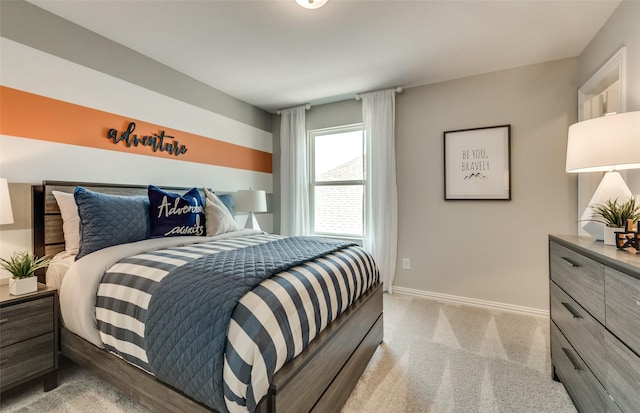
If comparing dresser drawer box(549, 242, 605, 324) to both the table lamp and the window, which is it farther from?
the window

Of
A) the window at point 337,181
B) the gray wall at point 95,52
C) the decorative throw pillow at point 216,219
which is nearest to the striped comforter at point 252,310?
the decorative throw pillow at point 216,219

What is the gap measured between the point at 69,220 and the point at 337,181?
2691 mm

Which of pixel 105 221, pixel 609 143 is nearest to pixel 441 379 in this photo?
pixel 609 143

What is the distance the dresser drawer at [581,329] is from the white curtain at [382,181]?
1.69 metres

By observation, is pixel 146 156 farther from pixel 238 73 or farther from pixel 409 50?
pixel 409 50

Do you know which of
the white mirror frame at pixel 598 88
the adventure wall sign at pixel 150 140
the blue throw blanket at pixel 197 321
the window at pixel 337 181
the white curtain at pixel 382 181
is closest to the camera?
the blue throw blanket at pixel 197 321

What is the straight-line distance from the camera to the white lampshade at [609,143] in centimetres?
128

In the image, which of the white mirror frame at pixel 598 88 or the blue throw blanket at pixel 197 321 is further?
the white mirror frame at pixel 598 88

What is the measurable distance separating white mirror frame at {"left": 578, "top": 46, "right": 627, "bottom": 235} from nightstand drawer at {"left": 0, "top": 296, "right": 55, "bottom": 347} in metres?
3.56

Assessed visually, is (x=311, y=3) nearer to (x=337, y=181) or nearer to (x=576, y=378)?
(x=337, y=181)

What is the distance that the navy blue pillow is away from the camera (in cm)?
206

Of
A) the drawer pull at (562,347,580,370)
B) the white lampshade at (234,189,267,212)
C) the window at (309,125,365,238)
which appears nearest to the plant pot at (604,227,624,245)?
the drawer pull at (562,347,580,370)

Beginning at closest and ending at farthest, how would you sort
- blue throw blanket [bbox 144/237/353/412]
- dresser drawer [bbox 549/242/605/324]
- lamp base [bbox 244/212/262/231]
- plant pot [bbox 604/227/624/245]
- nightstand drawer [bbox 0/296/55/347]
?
1. blue throw blanket [bbox 144/237/353/412]
2. dresser drawer [bbox 549/242/605/324]
3. plant pot [bbox 604/227/624/245]
4. nightstand drawer [bbox 0/296/55/347]
5. lamp base [bbox 244/212/262/231]

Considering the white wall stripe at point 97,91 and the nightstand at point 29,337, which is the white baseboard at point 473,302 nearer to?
the white wall stripe at point 97,91
